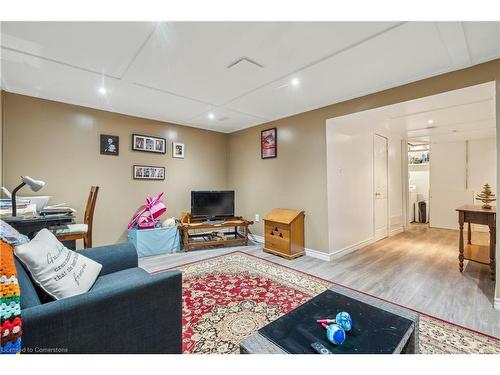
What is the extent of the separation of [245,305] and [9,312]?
1.60 metres

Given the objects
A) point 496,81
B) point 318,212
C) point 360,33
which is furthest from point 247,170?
point 496,81

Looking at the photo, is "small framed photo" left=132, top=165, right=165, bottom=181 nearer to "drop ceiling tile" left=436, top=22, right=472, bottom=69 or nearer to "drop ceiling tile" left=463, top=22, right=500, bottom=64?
"drop ceiling tile" left=436, top=22, right=472, bottom=69

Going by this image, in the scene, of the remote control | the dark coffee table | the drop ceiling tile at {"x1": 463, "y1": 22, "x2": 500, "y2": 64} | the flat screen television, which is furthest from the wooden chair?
the drop ceiling tile at {"x1": 463, "y1": 22, "x2": 500, "y2": 64}

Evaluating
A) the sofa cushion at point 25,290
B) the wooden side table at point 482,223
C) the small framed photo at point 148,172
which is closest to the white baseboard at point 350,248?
the wooden side table at point 482,223

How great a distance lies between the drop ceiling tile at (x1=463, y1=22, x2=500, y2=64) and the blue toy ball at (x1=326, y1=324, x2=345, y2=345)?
2.12 metres

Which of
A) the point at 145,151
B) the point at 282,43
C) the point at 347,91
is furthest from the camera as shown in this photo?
the point at 145,151

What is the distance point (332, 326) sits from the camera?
1063 millimetres

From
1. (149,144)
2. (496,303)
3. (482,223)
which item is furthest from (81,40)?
(482,223)

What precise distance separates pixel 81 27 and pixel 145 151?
236 centimetres

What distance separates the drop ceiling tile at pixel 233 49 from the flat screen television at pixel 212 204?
1901 millimetres

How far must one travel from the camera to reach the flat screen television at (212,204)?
401 centimetres

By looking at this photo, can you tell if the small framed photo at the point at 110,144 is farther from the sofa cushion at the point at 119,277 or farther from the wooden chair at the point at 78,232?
the sofa cushion at the point at 119,277

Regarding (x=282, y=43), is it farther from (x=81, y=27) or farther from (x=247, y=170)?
(x=247, y=170)
